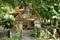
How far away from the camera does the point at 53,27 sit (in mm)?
5293

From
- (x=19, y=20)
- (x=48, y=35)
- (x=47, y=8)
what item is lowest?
(x=48, y=35)

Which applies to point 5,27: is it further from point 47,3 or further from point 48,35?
point 47,3

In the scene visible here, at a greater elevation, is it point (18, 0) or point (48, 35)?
point (18, 0)

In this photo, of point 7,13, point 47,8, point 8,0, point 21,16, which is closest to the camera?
point 8,0

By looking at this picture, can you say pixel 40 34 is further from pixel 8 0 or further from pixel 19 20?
pixel 8 0

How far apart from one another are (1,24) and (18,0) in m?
2.76

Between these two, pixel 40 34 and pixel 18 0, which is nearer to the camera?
pixel 18 0

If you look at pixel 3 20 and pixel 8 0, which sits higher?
pixel 8 0

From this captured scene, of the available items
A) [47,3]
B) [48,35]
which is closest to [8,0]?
[47,3]

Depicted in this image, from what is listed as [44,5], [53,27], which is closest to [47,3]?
[44,5]

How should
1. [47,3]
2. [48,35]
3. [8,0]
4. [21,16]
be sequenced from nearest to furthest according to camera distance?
[8,0] → [47,3] → [21,16] → [48,35]

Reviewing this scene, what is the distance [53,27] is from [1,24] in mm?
1498

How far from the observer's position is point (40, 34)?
460cm

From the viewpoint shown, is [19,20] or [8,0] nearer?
[8,0]
